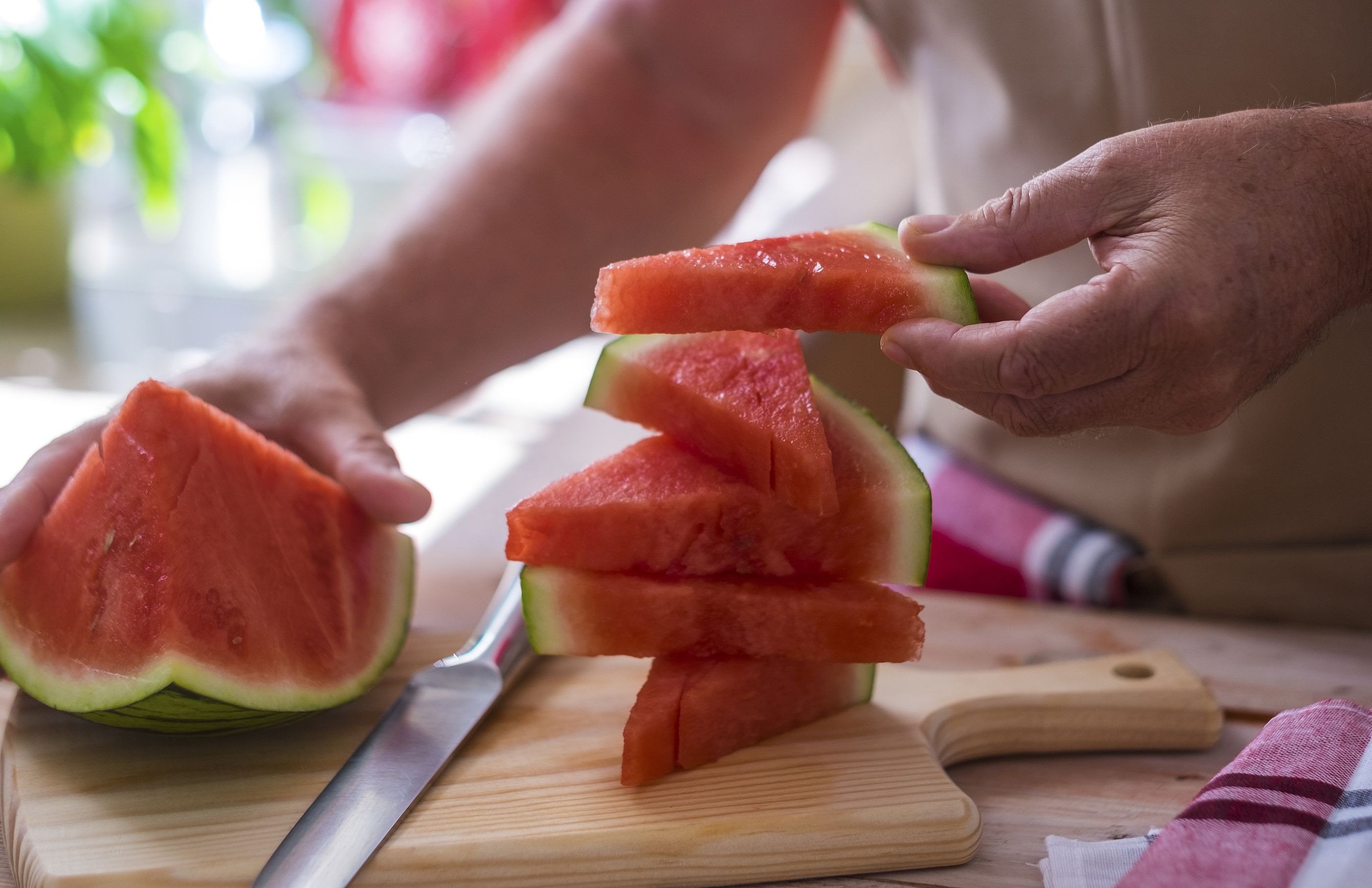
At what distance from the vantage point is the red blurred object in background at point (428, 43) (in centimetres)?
446

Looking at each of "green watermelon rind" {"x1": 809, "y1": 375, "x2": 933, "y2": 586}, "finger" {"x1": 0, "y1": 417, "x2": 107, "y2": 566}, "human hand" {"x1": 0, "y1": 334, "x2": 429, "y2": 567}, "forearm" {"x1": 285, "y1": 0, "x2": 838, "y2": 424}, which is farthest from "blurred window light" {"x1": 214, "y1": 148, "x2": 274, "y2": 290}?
"green watermelon rind" {"x1": 809, "y1": 375, "x2": 933, "y2": 586}

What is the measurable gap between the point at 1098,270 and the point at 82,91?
277 centimetres

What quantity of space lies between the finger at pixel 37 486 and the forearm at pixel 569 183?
378 mm

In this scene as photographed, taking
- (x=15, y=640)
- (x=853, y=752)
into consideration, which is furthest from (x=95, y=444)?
(x=853, y=752)

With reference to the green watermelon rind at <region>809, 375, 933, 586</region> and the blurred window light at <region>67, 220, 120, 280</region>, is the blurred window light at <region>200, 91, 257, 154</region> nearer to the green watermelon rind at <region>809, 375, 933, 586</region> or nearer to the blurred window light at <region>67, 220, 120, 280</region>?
the blurred window light at <region>67, 220, 120, 280</region>

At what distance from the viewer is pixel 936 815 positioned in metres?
1.17

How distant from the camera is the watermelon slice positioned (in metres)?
1.19

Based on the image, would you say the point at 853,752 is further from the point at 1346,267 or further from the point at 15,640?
the point at 15,640

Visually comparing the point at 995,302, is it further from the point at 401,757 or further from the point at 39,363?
the point at 39,363

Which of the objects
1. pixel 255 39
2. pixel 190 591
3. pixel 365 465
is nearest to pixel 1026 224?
pixel 365 465

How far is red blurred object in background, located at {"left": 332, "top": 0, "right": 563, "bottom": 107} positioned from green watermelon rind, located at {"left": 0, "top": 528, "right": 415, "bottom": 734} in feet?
11.9

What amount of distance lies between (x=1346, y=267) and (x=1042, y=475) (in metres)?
0.87

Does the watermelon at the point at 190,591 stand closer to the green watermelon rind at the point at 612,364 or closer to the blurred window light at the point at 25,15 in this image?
the green watermelon rind at the point at 612,364

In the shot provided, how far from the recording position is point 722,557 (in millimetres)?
1284
